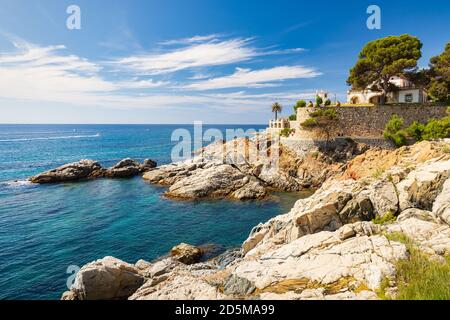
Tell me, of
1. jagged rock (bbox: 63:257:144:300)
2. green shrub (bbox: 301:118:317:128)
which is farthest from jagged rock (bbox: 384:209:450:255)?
green shrub (bbox: 301:118:317:128)

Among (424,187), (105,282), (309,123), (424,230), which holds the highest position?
(309,123)

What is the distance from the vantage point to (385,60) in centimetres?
4678

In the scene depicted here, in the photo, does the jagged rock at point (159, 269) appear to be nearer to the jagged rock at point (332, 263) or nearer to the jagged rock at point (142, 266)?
the jagged rock at point (142, 266)

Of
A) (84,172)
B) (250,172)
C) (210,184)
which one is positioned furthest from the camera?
(84,172)

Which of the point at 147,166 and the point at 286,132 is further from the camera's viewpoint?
the point at 147,166

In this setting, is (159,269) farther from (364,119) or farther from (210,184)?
(364,119)

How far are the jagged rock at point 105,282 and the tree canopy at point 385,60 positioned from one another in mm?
48884

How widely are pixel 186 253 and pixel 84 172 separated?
43206 mm

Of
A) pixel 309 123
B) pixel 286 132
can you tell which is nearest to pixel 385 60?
pixel 309 123

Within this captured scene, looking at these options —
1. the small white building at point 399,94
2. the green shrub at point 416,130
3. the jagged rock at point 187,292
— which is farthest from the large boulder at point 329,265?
the small white building at point 399,94

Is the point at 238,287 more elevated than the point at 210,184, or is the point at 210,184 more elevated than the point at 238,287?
the point at 238,287

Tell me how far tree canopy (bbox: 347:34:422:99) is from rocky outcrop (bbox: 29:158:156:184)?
47.4 m
